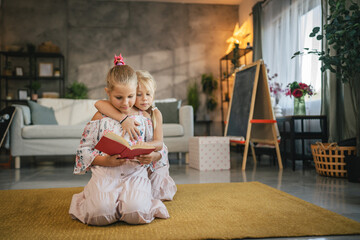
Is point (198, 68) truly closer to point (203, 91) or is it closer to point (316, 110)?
point (203, 91)

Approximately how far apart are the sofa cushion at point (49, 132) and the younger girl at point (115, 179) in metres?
2.14

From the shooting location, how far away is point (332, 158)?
2580 millimetres

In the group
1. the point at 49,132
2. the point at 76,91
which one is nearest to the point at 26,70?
the point at 76,91

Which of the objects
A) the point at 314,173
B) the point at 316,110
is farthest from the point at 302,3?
the point at 314,173

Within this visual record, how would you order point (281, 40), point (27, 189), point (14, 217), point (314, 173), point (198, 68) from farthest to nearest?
point (198, 68) < point (281, 40) < point (314, 173) < point (27, 189) < point (14, 217)

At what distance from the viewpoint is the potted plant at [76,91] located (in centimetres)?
580

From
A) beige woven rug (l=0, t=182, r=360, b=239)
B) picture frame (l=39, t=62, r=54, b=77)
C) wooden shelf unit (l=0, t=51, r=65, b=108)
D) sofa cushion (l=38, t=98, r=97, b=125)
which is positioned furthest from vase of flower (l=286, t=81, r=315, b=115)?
picture frame (l=39, t=62, r=54, b=77)

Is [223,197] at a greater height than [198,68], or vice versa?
[198,68]

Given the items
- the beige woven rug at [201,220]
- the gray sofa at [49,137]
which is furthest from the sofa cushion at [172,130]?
the beige woven rug at [201,220]

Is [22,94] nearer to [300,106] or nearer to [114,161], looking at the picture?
[300,106]

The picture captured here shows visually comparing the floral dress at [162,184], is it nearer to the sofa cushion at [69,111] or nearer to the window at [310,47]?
the window at [310,47]

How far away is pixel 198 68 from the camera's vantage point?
21.0 ft

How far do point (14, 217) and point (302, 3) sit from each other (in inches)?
149

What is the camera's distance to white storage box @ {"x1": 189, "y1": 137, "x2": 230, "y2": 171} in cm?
309
